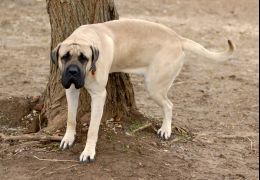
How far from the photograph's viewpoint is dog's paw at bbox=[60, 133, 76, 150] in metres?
5.43

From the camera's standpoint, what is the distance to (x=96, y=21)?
18.8ft

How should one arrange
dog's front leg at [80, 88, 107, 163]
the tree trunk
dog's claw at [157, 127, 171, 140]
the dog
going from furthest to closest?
dog's claw at [157, 127, 171, 140]
the tree trunk
dog's front leg at [80, 88, 107, 163]
the dog

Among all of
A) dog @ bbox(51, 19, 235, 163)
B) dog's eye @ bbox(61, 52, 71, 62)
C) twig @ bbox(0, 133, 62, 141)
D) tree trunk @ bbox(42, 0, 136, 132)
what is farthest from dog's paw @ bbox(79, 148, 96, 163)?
dog's eye @ bbox(61, 52, 71, 62)

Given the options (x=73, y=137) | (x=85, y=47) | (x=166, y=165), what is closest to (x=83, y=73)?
(x=85, y=47)

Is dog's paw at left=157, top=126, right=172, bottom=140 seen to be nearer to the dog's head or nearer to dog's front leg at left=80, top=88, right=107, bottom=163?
dog's front leg at left=80, top=88, right=107, bottom=163

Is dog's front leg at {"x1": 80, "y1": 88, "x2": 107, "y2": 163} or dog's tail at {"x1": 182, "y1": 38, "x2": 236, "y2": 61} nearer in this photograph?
dog's front leg at {"x1": 80, "y1": 88, "x2": 107, "y2": 163}

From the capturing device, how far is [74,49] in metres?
4.75

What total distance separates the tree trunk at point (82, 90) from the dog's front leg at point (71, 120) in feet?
1.18

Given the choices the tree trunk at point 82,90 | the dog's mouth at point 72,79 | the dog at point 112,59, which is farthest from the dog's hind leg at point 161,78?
the dog's mouth at point 72,79

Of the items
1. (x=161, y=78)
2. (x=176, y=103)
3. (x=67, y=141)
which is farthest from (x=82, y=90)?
(x=176, y=103)

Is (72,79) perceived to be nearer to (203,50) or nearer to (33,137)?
(33,137)

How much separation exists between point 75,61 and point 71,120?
907 millimetres

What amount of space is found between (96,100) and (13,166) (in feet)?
3.19

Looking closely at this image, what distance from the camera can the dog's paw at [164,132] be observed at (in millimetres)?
6035
